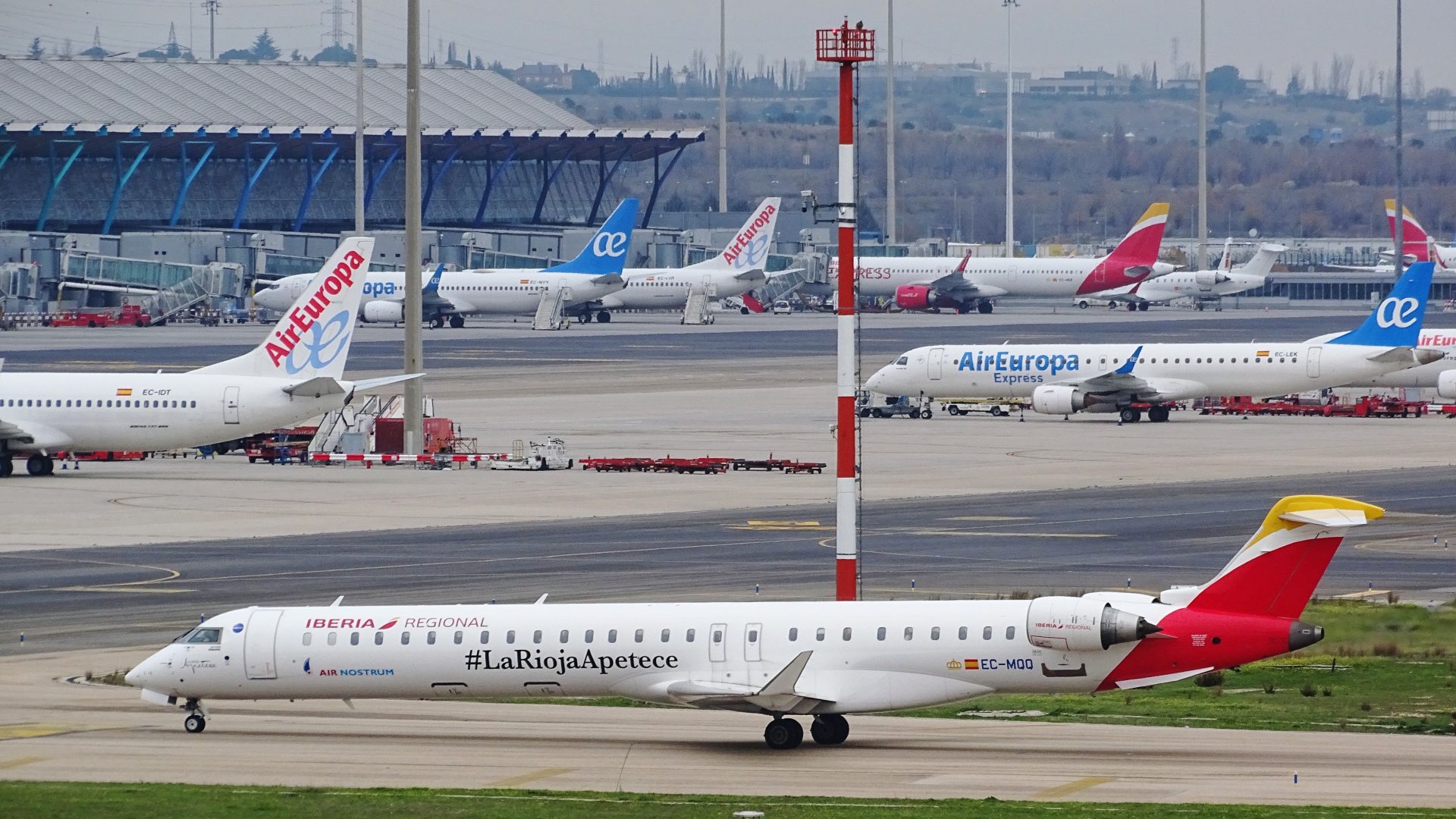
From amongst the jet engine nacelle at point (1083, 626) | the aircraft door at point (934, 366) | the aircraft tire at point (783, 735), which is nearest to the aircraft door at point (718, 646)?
the aircraft tire at point (783, 735)

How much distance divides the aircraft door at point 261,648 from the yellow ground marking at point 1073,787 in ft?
42.2

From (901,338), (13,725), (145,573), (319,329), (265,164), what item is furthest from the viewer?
(265,164)

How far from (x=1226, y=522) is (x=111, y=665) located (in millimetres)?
31160

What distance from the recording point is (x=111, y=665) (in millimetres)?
40375

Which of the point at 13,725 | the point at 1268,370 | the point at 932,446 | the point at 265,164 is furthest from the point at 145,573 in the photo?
the point at 265,164

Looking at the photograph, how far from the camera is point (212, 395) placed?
71000mm

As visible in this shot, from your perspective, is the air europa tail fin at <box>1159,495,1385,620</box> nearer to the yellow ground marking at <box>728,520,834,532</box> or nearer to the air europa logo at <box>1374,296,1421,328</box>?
the yellow ground marking at <box>728,520,834,532</box>

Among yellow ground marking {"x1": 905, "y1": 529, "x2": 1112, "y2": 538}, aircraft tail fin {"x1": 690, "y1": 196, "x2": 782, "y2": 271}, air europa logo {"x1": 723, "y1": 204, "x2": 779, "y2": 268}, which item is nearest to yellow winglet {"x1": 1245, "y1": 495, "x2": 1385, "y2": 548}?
yellow ground marking {"x1": 905, "y1": 529, "x2": 1112, "y2": 538}

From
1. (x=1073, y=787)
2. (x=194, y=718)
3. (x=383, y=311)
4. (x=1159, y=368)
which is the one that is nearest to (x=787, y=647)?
(x=1073, y=787)

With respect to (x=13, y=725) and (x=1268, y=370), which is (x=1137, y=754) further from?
(x=1268, y=370)

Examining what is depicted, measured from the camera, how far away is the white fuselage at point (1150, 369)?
90.6 m

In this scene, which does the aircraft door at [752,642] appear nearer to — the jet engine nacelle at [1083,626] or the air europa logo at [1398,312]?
the jet engine nacelle at [1083,626]

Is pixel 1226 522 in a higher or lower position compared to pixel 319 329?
lower

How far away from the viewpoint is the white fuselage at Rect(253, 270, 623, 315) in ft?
516
